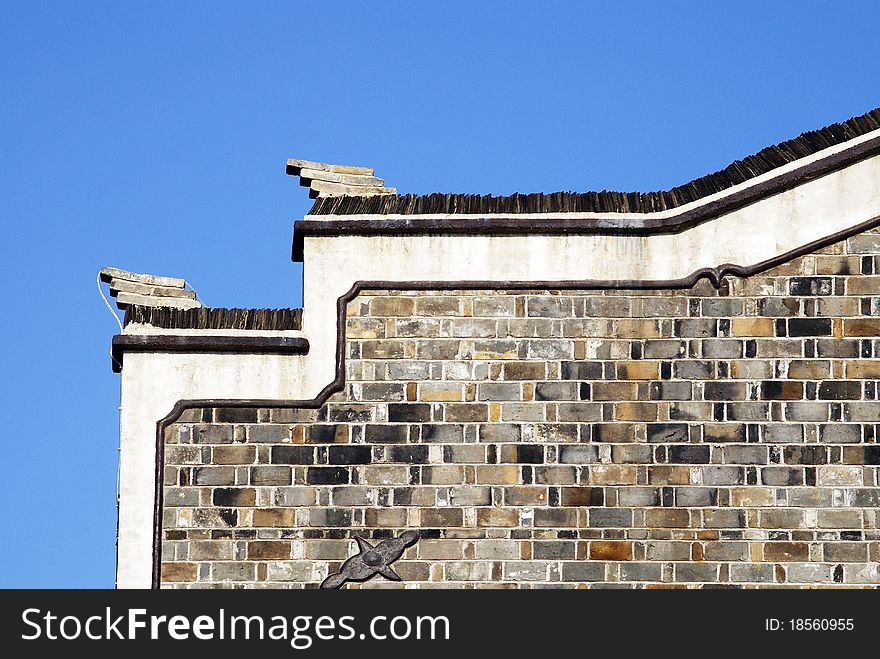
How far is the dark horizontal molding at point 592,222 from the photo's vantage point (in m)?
16.8

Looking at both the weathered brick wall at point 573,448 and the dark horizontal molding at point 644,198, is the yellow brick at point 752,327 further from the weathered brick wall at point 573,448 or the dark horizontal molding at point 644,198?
the dark horizontal molding at point 644,198

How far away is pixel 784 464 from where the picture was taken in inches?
644

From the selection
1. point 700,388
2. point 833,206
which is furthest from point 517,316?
point 833,206

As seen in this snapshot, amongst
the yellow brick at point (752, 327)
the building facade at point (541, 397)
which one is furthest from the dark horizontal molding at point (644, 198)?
the yellow brick at point (752, 327)

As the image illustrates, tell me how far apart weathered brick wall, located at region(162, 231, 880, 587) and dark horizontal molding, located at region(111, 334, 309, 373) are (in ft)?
1.50

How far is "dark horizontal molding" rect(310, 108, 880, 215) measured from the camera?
17.0 metres

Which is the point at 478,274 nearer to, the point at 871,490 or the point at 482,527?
the point at 482,527

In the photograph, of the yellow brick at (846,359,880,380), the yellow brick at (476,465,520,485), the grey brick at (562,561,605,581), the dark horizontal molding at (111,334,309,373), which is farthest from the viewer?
the dark horizontal molding at (111,334,309,373)

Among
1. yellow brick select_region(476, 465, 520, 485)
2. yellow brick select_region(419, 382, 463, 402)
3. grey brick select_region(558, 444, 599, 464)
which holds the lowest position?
yellow brick select_region(476, 465, 520, 485)

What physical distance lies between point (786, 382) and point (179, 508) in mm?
4730

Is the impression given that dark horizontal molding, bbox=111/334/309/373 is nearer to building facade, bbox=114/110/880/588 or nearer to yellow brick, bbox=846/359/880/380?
building facade, bbox=114/110/880/588

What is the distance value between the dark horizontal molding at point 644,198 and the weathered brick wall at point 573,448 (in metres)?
0.73

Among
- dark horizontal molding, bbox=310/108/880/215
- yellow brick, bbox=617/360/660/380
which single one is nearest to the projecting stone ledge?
dark horizontal molding, bbox=310/108/880/215

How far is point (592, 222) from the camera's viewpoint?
55.4ft
